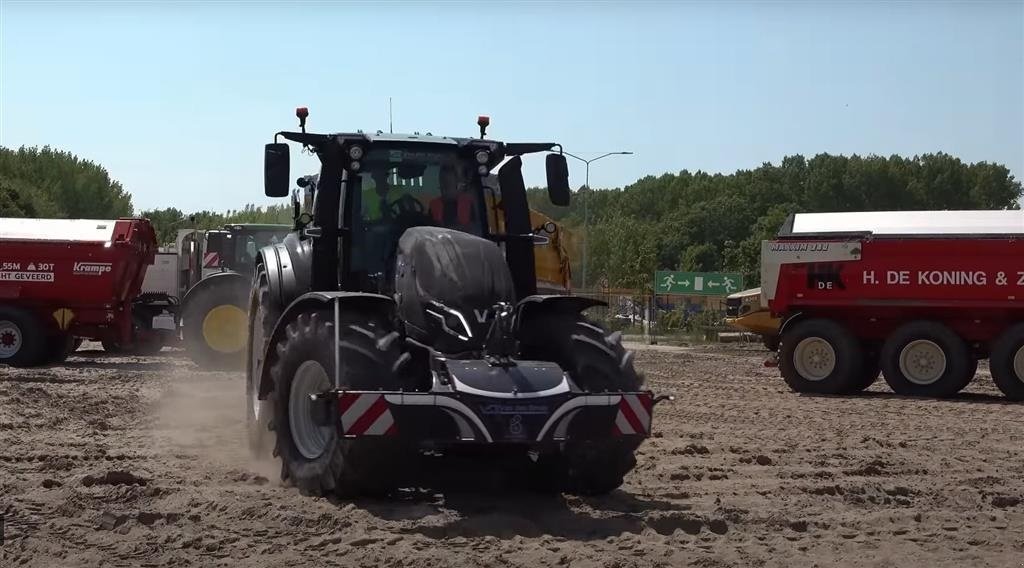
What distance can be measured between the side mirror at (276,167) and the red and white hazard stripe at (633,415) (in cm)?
284

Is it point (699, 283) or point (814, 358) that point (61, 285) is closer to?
point (814, 358)

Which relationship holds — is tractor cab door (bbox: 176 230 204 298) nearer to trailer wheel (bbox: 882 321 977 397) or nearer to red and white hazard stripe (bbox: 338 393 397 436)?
trailer wheel (bbox: 882 321 977 397)

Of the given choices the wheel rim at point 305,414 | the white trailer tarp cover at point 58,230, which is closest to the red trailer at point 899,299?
the white trailer tarp cover at point 58,230

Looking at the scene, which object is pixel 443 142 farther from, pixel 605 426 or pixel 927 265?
pixel 927 265

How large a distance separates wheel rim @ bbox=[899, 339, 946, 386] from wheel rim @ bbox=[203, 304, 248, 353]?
1010cm

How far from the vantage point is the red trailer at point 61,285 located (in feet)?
74.3

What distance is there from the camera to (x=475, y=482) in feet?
30.2

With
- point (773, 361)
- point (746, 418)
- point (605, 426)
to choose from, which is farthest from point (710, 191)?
point (605, 426)

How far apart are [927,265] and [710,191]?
8893 centimetres

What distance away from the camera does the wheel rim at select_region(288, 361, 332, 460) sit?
8742 mm

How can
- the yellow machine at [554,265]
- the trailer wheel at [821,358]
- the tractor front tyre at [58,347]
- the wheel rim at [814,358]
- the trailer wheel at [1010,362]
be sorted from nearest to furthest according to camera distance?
1. the trailer wheel at [1010,362]
2. the trailer wheel at [821,358]
3. the wheel rim at [814,358]
4. the yellow machine at [554,265]
5. the tractor front tyre at [58,347]

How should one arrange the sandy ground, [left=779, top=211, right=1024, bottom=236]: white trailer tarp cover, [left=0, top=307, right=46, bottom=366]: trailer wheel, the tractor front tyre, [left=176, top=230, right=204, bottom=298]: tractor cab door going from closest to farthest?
the sandy ground → [left=779, top=211, right=1024, bottom=236]: white trailer tarp cover → [left=0, top=307, right=46, bottom=366]: trailer wheel → the tractor front tyre → [left=176, top=230, right=204, bottom=298]: tractor cab door

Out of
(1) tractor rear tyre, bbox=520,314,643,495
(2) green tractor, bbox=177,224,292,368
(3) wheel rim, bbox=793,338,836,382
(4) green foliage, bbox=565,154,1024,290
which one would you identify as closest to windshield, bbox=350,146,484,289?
(1) tractor rear tyre, bbox=520,314,643,495

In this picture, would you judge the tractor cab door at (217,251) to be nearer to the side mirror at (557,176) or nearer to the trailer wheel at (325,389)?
the side mirror at (557,176)
